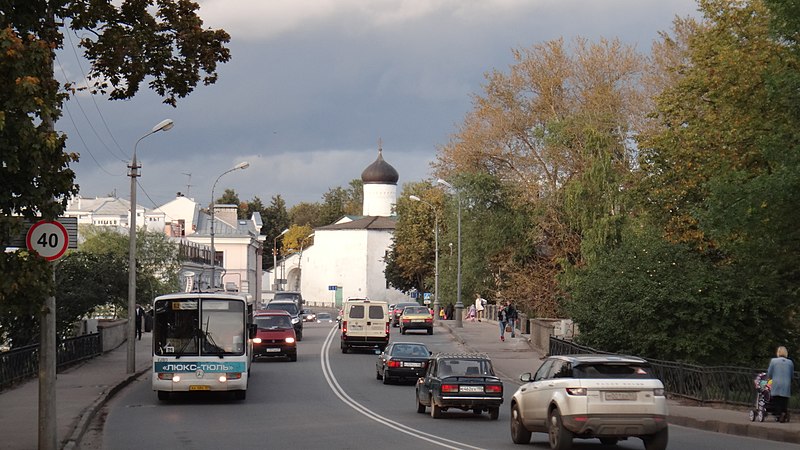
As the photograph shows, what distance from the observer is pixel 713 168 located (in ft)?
125

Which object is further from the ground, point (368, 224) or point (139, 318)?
point (368, 224)

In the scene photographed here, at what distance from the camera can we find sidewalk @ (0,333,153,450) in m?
19.3

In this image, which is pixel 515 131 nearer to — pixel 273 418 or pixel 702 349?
pixel 702 349

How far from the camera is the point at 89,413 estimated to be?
2369 centimetres

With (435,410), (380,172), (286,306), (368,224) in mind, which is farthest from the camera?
(380,172)

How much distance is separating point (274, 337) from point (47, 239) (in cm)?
2903

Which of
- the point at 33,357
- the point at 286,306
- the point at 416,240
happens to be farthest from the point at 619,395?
the point at 416,240

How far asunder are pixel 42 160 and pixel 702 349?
965 inches

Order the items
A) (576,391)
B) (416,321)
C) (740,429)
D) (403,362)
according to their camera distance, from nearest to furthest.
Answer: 1. (576,391)
2. (740,429)
3. (403,362)
4. (416,321)

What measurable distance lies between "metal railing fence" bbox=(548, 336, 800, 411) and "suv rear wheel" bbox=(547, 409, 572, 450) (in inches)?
272

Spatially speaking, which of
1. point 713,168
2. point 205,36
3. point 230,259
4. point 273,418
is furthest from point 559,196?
point 230,259

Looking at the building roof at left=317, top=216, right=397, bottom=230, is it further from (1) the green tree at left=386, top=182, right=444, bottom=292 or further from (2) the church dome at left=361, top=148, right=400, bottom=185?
(1) the green tree at left=386, top=182, right=444, bottom=292

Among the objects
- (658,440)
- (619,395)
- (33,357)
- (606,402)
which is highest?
(619,395)

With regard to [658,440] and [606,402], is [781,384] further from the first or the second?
[606,402]
